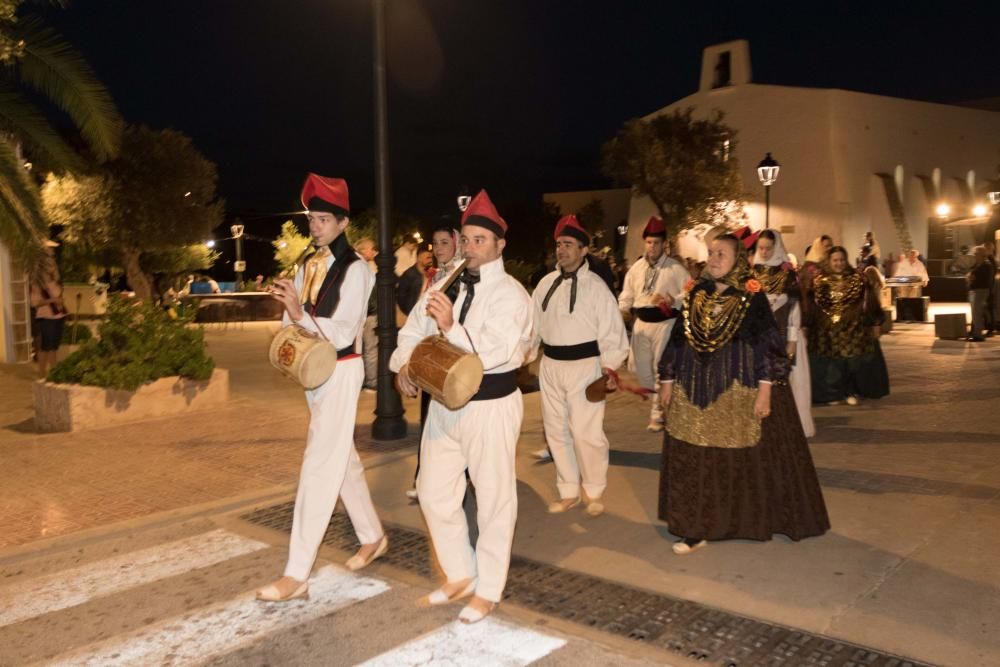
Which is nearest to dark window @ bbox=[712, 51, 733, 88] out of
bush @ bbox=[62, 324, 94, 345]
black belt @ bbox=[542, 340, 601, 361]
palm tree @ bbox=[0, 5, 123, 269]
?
bush @ bbox=[62, 324, 94, 345]

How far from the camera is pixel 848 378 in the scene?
10625 millimetres

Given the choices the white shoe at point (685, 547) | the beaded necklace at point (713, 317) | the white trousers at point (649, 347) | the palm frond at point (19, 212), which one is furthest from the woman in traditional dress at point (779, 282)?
the palm frond at point (19, 212)

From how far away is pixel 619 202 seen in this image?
6322cm

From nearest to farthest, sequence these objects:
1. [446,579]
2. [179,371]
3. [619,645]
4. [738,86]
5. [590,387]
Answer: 1. [619,645]
2. [446,579]
3. [590,387]
4. [179,371]
5. [738,86]

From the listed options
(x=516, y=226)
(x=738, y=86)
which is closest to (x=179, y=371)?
(x=738, y=86)

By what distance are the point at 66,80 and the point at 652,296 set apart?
25.4ft

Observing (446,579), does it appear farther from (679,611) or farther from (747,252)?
(747,252)

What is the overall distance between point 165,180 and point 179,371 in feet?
56.4

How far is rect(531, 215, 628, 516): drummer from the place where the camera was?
6254 mm

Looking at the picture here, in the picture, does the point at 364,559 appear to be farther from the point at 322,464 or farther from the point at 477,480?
the point at 477,480

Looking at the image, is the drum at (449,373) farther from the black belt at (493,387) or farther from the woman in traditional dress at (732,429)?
the woman in traditional dress at (732,429)

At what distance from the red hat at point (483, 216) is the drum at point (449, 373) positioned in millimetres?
660

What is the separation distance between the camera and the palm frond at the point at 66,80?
10.6 metres

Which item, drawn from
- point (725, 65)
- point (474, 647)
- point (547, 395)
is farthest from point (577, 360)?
point (725, 65)
